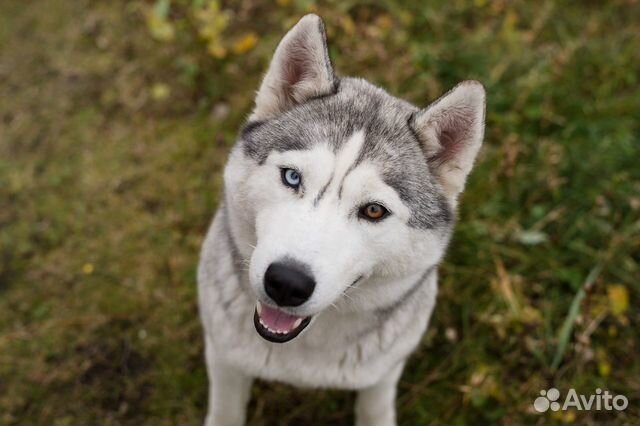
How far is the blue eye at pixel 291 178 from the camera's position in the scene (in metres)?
2.31

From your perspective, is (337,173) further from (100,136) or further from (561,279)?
(100,136)

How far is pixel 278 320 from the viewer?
2441 millimetres

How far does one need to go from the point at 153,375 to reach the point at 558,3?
4.58m

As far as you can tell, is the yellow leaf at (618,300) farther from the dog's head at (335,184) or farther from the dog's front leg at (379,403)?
A: the dog's head at (335,184)

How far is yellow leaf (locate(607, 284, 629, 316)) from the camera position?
12.3 ft

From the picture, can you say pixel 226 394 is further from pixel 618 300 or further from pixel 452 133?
pixel 618 300

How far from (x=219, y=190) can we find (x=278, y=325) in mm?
2200

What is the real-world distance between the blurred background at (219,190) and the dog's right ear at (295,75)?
1.86m

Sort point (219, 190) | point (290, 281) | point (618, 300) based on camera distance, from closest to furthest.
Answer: point (290, 281) < point (618, 300) < point (219, 190)

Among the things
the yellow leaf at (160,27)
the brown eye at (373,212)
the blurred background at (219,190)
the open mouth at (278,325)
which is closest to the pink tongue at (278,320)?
the open mouth at (278,325)

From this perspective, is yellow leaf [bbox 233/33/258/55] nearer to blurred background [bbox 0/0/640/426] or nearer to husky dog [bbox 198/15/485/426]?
blurred background [bbox 0/0/640/426]

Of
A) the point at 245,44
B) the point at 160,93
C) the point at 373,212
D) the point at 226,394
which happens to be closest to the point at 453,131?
the point at 373,212

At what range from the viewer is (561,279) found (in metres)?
3.96

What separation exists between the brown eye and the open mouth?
0.50m
